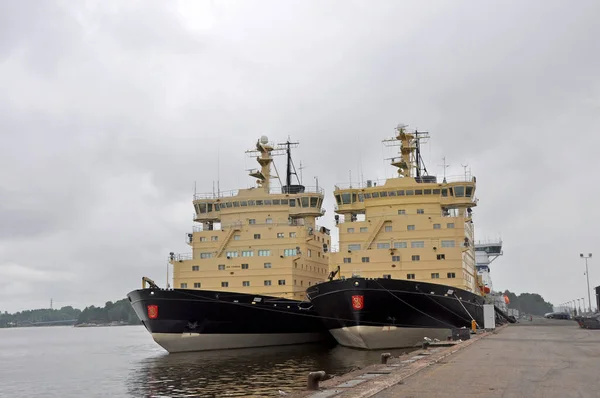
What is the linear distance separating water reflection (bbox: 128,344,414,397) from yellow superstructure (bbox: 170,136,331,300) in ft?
17.4

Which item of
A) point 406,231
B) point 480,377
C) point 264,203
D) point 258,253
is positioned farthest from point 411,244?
point 480,377

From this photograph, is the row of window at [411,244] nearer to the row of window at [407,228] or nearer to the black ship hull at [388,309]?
the row of window at [407,228]

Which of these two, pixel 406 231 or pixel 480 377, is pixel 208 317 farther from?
pixel 480 377

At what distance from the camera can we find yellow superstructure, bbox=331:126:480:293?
38750 millimetres

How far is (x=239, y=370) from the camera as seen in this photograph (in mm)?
29375

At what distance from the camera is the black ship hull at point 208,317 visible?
38.3 meters

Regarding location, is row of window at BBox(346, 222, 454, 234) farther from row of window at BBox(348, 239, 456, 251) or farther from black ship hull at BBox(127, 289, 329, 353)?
black ship hull at BBox(127, 289, 329, 353)

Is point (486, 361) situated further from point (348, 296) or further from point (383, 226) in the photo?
point (383, 226)

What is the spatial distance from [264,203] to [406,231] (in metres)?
13.1

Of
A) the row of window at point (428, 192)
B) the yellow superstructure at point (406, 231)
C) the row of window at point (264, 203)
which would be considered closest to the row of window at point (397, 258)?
the yellow superstructure at point (406, 231)

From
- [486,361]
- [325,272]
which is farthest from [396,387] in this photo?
[325,272]

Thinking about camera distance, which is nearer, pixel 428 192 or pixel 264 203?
pixel 428 192

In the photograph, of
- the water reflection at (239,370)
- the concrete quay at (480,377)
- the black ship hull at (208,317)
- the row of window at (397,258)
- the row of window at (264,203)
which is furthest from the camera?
the row of window at (264,203)

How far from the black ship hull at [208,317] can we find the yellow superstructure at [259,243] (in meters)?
2.75
